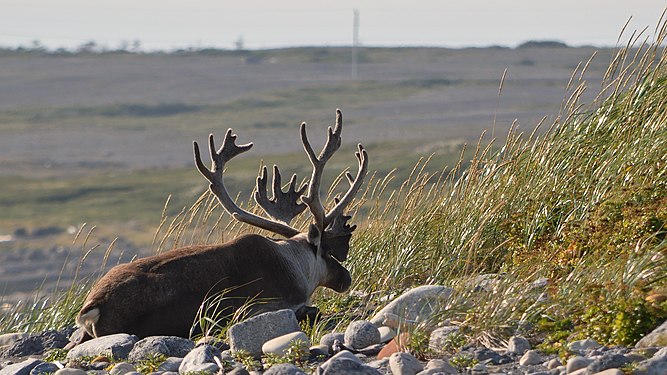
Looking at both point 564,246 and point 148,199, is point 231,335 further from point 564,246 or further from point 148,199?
point 148,199

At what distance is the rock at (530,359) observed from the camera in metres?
7.14

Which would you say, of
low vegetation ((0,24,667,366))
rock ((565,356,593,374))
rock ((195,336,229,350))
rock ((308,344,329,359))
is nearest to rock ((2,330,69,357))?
low vegetation ((0,24,667,366))

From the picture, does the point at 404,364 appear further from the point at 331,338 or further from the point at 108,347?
the point at 108,347

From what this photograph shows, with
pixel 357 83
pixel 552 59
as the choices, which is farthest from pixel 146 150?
pixel 552 59

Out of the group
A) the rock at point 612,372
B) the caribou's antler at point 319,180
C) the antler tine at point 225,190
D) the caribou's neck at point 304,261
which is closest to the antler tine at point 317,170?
the caribou's antler at point 319,180

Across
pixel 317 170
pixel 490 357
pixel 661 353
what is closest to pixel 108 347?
pixel 317 170

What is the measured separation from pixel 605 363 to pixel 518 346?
799 mm

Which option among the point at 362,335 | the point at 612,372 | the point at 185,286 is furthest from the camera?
the point at 185,286

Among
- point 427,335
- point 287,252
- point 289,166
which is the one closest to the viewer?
point 427,335

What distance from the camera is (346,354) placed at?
7.29m

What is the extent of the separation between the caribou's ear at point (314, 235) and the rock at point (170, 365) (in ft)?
8.33

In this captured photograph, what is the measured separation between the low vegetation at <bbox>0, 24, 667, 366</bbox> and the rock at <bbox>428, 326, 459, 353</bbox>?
0.10 m

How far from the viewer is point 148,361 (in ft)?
26.0

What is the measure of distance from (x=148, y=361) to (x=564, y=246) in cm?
299
